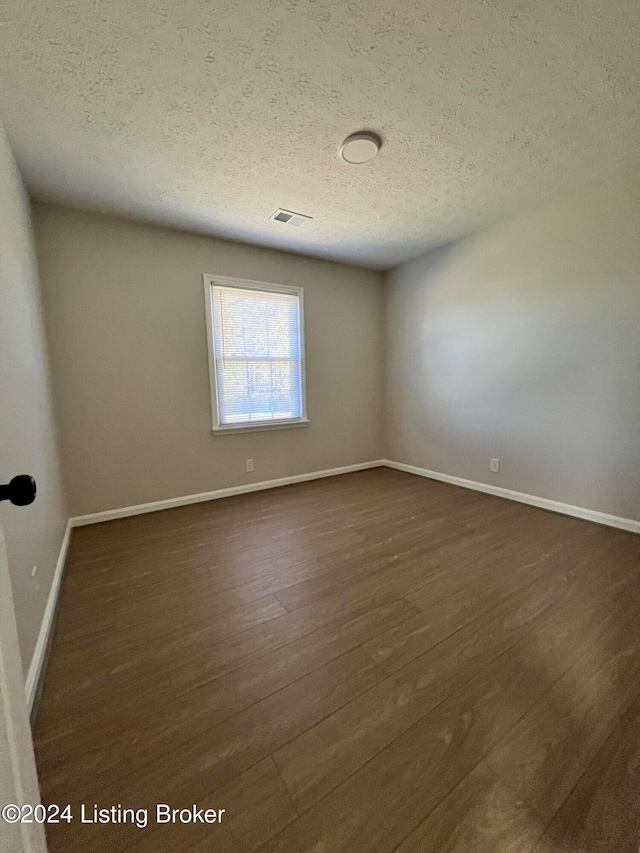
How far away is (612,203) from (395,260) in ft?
6.55

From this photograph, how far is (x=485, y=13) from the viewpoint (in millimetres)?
1267

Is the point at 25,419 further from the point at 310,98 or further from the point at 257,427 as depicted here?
the point at 310,98

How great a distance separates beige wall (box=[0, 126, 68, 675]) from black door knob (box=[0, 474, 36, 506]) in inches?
22.6

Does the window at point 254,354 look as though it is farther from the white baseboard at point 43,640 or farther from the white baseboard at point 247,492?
the white baseboard at point 43,640

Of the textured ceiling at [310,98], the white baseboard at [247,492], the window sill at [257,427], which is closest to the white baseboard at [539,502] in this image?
the white baseboard at [247,492]

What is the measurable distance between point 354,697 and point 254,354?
2.96 m

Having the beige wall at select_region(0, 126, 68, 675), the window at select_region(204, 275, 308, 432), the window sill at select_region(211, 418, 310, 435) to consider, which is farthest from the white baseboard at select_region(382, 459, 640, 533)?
the beige wall at select_region(0, 126, 68, 675)

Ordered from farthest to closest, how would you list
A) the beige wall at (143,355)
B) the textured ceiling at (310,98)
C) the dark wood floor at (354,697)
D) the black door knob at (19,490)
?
the beige wall at (143,355) < the textured ceiling at (310,98) < the dark wood floor at (354,697) < the black door knob at (19,490)

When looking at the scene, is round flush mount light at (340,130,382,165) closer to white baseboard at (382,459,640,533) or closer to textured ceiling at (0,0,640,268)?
textured ceiling at (0,0,640,268)

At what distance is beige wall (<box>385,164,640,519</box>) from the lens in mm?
2324

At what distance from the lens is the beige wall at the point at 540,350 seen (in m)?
2.32

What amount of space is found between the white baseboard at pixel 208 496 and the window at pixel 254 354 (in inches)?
25.8

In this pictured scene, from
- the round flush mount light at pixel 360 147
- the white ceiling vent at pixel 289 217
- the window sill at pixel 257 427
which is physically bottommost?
the window sill at pixel 257 427

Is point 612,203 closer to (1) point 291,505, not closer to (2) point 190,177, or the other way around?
(2) point 190,177
